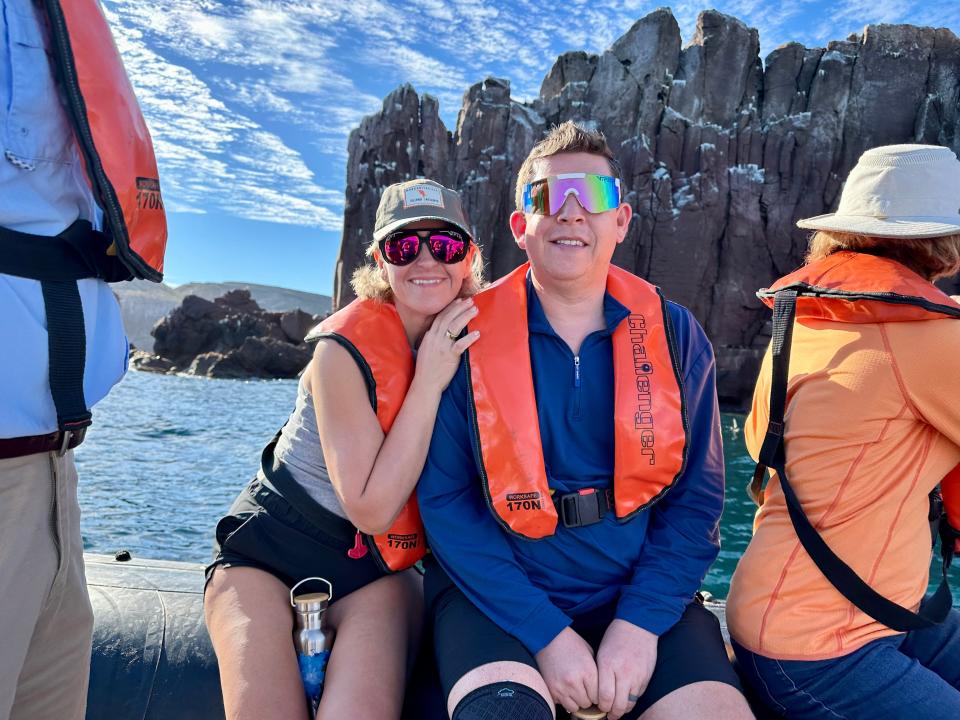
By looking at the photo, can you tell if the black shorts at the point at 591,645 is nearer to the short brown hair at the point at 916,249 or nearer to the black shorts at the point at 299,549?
the black shorts at the point at 299,549

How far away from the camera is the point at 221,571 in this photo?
230 centimetres

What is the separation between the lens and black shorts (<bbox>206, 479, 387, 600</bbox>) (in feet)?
7.55

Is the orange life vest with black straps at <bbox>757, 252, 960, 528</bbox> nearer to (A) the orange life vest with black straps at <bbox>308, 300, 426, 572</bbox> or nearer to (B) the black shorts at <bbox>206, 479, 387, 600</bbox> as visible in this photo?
(A) the orange life vest with black straps at <bbox>308, 300, 426, 572</bbox>

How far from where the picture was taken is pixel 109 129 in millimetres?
1593

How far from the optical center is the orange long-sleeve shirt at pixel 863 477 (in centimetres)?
178

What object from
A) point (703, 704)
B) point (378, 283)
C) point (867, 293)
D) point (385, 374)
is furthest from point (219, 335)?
point (867, 293)

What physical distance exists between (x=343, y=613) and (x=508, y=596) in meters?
0.61

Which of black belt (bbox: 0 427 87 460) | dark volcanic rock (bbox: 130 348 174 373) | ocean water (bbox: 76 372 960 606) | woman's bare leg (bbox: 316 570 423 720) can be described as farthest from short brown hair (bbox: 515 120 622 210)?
dark volcanic rock (bbox: 130 348 174 373)

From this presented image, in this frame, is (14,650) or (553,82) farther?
(553,82)

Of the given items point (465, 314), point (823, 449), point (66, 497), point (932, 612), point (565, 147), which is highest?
point (565, 147)

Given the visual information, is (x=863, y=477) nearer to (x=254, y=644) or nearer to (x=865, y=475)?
(x=865, y=475)

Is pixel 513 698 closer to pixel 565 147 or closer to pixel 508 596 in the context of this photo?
pixel 508 596

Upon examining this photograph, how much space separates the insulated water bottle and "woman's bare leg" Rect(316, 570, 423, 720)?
5cm

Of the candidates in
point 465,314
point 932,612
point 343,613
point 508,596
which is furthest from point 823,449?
point 343,613
